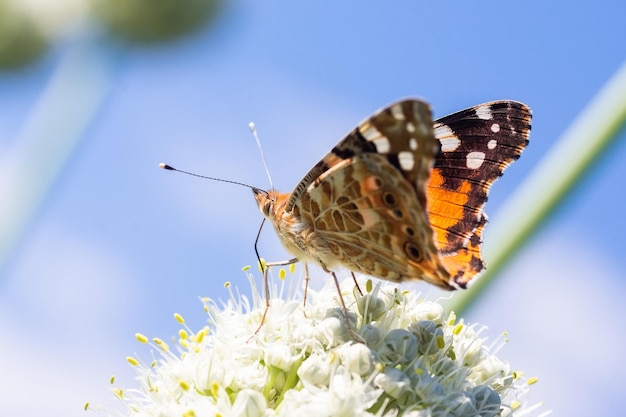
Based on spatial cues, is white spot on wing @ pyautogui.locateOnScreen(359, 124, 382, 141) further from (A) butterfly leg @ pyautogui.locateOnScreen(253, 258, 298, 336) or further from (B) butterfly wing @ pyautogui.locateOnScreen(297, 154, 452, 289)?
(A) butterfly leg @ pyautogui.locateOnScreen(253, 258, 298, 336)

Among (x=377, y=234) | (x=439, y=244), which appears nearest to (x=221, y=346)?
(x=377, y=234)

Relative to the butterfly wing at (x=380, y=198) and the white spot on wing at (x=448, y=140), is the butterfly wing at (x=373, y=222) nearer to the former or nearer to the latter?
the butterfly wing at (x=380, y=198)

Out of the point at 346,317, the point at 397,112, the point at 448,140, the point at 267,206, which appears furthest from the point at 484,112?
the point at 346,317

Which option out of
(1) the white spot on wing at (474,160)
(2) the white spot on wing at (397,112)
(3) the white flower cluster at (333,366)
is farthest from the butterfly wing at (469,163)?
(2) the white spot on wing at (397,112)

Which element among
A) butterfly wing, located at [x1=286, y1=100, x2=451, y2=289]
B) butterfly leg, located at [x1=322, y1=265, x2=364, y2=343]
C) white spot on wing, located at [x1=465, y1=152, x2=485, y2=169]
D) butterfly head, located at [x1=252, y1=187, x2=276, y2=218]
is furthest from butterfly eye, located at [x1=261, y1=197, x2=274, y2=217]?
white spot on wing, located at [x1=465, y1=152, x2=485, y2=169]

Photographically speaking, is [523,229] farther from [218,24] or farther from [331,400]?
[218,24]

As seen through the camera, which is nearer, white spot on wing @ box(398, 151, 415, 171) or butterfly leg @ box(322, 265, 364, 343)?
white spot on wing @ box(398, 151, 415, 171)

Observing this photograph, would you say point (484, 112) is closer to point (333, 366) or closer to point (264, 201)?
point (264, 201)
